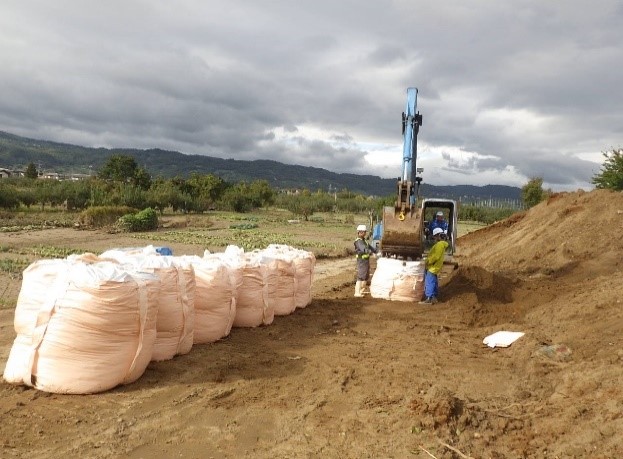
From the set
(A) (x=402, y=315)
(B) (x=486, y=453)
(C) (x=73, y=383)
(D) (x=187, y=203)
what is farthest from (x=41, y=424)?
(D) (x=187, y=203)

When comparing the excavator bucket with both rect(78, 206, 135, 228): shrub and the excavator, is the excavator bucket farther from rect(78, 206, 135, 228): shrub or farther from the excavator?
rect(78, 206, 135, 228): shrub

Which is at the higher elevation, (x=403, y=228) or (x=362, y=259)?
(x=403, y=228)

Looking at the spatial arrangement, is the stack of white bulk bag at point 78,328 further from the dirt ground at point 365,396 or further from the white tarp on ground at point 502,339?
the white tarp on ground at point 502,339

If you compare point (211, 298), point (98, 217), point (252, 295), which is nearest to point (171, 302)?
point (211, 298)

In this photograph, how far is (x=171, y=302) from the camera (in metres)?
5.45

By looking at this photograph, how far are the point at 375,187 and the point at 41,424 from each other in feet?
636

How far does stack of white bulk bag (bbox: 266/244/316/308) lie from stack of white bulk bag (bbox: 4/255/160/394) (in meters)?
3.72

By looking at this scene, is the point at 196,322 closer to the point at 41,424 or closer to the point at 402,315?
the point at 41,424

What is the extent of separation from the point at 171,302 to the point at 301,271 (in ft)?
11.1

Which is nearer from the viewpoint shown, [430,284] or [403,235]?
[430,284]

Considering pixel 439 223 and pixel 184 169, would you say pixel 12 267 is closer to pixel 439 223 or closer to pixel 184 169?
pixel 439 223

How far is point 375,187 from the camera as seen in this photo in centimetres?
19550

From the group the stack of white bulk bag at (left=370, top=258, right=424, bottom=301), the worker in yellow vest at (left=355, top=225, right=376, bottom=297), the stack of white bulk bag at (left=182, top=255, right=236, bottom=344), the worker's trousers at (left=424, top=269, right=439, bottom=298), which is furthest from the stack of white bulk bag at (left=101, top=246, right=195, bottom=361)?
the worker's trousers at (left=424, top=269, right=439, bottom=298)

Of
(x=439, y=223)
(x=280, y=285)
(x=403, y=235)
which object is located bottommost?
(x=280, y=285)
